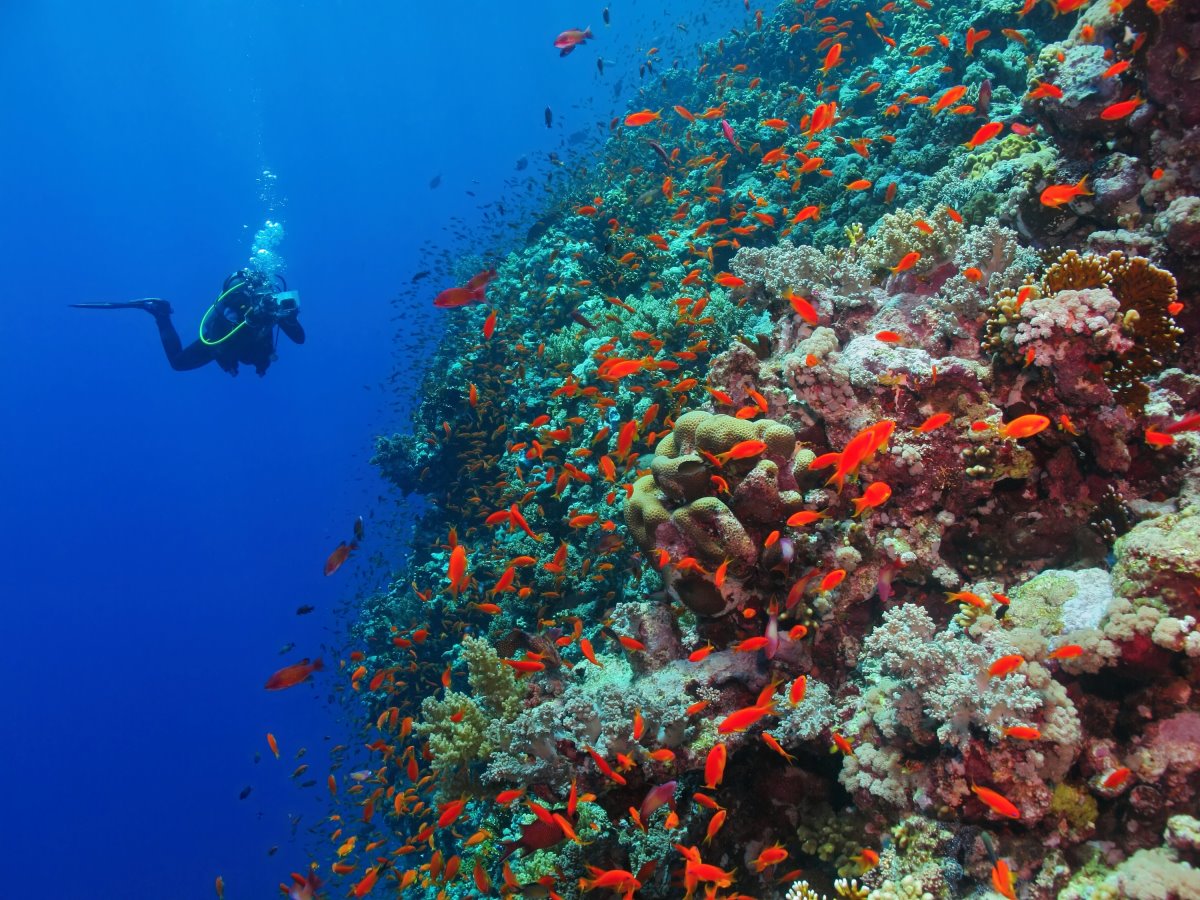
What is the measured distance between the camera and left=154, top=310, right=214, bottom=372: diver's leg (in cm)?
1692

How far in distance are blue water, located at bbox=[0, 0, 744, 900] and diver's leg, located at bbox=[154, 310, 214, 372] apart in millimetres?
9617

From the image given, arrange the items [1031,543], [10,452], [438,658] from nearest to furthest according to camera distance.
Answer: [1031,543] < [438,658] < [10,452]

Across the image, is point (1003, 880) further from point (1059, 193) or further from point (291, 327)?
point (291, 327)

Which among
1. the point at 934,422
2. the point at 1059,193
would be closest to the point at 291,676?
the point at 934,422

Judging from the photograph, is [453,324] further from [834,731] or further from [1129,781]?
[1129,781]

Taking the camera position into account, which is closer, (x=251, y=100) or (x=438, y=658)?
(x=438, y=658)

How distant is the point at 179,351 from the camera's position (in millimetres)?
18344

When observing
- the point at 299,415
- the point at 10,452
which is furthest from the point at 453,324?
the point at 299,415

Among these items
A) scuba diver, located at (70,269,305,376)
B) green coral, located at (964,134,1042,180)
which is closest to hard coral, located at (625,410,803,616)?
green coral, located at (964,134,1042,180)

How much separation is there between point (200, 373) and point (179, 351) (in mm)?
150104

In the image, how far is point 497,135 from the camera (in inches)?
6107

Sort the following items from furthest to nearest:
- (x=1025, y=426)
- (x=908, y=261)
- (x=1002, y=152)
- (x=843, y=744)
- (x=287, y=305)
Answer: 1. (x=287, y=305)
2. (x=1002, y=152)
3. (x=908, y=261)
4. (x=843, y=744)
5. (x=1025, y=426)

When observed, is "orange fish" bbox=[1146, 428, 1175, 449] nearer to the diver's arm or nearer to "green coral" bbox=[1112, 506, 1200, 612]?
"green coral" bbox=[1112, 506, 1200, 612]

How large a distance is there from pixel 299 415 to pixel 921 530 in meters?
165
